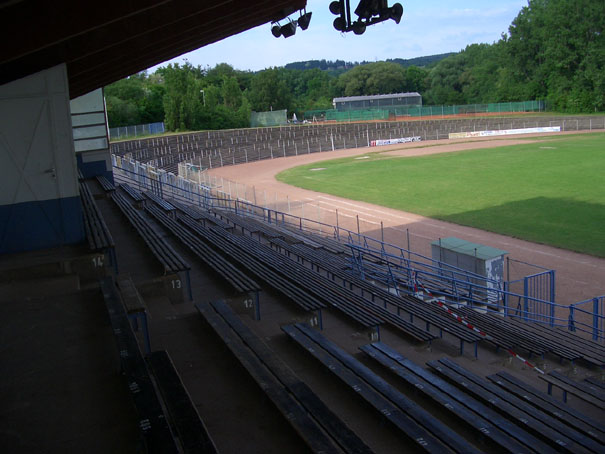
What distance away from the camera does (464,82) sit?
379 ft

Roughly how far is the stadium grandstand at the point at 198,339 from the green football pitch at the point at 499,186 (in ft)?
33.4

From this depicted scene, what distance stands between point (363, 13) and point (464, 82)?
10921 centimetres

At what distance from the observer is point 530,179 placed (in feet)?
116

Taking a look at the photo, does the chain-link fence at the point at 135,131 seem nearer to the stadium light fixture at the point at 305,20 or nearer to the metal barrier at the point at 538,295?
the stadium light fixture at the point at 305,20

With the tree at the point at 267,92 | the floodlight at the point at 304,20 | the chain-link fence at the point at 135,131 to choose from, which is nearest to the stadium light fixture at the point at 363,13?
the floodlight at the point at 304,20

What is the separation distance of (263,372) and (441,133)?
7002 centimetres

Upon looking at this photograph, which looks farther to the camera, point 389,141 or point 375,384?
point 389,141

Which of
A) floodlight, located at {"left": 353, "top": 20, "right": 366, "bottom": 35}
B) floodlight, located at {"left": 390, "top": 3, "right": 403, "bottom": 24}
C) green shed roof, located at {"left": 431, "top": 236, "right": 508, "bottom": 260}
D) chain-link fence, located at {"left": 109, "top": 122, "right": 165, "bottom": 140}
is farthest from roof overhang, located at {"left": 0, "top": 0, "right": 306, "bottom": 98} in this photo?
chain-link fence, located at {"left": 109, "top": 122, "right": 165, "bottom": 140}

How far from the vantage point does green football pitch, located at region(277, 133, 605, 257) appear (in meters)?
23.5

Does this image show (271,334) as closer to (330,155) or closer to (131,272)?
(131,272)

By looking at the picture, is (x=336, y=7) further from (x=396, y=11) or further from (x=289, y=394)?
(x=289, y=394)

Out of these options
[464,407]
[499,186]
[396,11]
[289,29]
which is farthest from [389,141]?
[464,407]

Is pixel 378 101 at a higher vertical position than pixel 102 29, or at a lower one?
higher

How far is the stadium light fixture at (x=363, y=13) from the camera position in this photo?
13.7 meters
